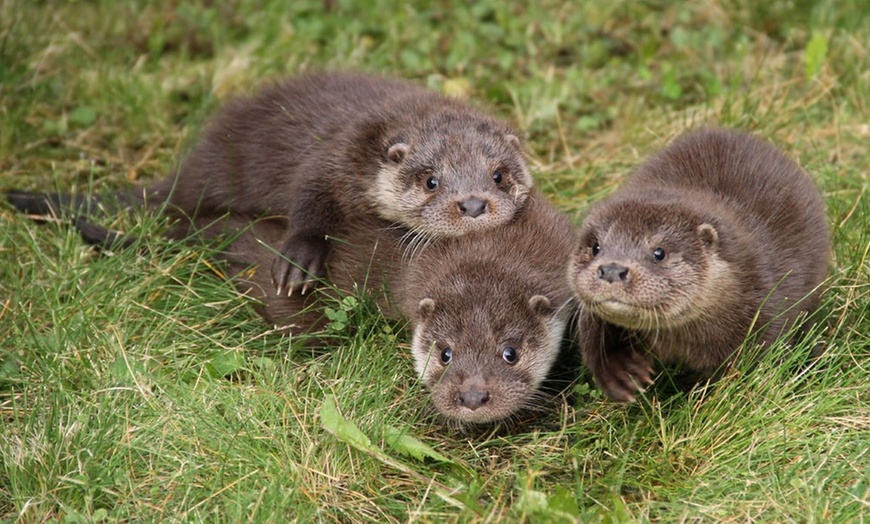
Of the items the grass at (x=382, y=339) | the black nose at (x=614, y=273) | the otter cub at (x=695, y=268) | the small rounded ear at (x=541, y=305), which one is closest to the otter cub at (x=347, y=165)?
the grass at (x=382, y=339)

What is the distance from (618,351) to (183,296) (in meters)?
2.06

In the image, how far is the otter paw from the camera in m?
4.74

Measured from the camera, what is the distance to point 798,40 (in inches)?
320

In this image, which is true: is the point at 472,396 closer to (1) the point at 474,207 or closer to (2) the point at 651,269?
(2) the point at 651,269

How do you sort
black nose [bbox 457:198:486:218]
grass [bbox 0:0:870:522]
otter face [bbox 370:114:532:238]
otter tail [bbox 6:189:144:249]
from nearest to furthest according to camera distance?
grass [bbox 0:0:870:522] < black nose [bbox 457:198:486:218] < otter face [bbox 370:114:532:238] < otter tail [bbox 6:189:144:249]

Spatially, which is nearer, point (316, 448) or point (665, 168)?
point (316, 448)

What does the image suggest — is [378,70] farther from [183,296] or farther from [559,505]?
[559,505]

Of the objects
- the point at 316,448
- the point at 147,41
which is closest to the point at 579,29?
the point at 147,41

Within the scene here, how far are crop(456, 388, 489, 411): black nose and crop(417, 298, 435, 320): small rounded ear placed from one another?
0.44 meters

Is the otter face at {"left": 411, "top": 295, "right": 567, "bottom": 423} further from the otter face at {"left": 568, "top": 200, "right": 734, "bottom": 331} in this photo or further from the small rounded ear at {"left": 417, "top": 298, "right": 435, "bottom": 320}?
the otter face at {"left": 568, "top": 200, "right": 734, "bottom": 331}

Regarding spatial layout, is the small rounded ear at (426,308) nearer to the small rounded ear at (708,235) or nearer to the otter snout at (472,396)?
the otter snout at (472,396)

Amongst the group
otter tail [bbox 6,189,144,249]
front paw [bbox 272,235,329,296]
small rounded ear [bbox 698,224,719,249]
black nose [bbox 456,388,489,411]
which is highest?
small rounded ear [bbox 698,224,719,249]

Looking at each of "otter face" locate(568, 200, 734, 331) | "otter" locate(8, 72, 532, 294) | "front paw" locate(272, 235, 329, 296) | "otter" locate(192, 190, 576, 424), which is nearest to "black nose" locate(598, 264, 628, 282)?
"otter face" locate(568, 200, 734, 331)

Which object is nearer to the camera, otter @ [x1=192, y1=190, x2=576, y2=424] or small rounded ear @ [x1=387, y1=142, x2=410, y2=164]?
otter @ [x1=192, y1=190, x2=576, y2=424]
